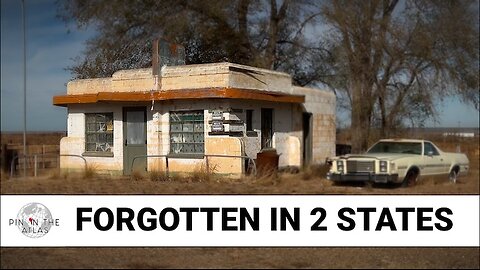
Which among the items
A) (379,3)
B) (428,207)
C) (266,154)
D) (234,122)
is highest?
(379,3)

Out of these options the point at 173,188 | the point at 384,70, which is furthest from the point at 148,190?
Answer: the point at 384,70

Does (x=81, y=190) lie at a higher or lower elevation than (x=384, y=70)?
lower

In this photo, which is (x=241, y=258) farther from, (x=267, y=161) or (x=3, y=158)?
(x=3, y=158)

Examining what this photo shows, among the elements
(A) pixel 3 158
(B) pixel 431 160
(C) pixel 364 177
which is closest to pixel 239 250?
(C) pixel 364 177

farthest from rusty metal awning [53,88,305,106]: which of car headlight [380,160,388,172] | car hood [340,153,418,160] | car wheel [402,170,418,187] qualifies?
car wheel [402,170,418,187]

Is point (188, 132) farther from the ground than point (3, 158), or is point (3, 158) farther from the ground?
point (188, 132)

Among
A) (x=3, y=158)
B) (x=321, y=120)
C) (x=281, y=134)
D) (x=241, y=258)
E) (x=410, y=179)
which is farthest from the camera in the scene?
(x=241, y=258)

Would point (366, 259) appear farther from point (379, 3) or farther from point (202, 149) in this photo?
point (379, 3)
